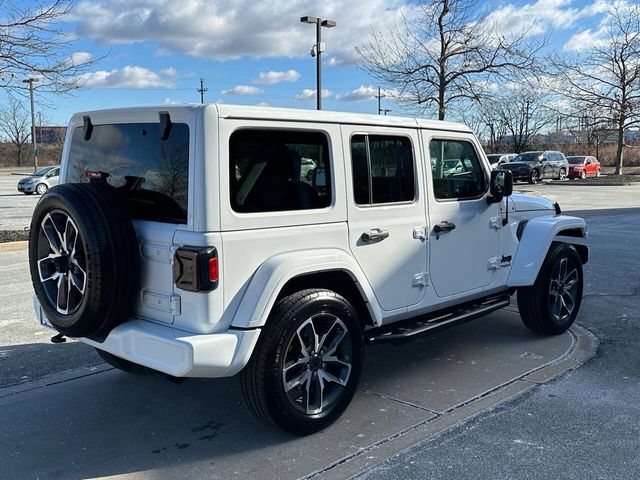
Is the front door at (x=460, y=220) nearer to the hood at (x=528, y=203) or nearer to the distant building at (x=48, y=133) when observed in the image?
the hood at (x=528, y=203)

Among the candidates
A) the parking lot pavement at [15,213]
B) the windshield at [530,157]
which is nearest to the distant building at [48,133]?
the parking lot pavement at [15,213]

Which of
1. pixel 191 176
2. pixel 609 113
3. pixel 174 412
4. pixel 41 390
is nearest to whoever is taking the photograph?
pixel 191 176

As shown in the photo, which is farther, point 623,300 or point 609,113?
point 609,113

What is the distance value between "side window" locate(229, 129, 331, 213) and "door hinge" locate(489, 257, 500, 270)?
183 centimetres

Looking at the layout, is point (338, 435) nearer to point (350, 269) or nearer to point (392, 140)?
point (350, 269)

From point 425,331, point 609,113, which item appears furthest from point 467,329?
point 609,113

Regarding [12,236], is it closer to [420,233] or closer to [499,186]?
[420,233]

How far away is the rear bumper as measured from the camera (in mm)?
3033

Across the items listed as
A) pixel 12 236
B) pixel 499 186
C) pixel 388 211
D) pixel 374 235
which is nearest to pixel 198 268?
pixel 374 235

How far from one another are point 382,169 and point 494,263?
1.49 meters

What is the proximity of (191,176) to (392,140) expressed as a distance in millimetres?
1578

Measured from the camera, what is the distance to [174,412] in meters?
3.98

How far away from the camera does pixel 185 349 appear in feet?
9.89

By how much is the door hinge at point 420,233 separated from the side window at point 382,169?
8.2 inches
